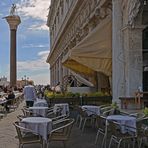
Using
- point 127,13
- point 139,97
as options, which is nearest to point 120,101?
point 139,97

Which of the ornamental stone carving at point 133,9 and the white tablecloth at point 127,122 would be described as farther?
the ornamental stone carving at point 133,9

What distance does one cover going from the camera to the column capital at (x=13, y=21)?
62381 millimetres

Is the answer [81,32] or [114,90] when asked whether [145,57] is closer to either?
[114,90]

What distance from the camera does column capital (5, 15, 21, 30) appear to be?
62.4 m

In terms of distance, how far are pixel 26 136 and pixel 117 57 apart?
596 centimetres

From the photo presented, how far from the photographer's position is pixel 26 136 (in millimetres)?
8852

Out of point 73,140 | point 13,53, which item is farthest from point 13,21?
point 73,140

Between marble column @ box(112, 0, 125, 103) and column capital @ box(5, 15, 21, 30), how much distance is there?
49520mm

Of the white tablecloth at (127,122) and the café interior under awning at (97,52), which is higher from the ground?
the café interior under awning at (97,52)

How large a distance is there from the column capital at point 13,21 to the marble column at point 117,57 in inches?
1950

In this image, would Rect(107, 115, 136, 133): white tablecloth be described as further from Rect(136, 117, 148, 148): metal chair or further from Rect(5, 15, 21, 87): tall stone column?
Rect(5, 15, 21, 87): tall stone column

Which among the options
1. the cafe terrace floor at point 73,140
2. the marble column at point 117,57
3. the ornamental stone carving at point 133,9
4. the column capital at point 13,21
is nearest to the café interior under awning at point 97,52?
the marble column at point 117,57

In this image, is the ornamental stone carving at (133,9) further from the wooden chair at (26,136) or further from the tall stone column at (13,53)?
the tall stone column at (13,53)

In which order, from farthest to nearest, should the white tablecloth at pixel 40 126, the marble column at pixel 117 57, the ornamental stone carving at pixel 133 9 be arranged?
Result: the marble column at pixel 117 57, the ornamental stone carving at pixel 133 9, the white tablecloth at pixel 40 126
